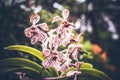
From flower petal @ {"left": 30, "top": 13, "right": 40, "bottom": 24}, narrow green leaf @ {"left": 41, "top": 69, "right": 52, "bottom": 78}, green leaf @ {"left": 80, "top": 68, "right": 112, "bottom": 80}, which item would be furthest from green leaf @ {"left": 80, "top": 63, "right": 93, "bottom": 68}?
flower petal @ {"left": 30, "top": 13, "right": 40, "bottom": 24}

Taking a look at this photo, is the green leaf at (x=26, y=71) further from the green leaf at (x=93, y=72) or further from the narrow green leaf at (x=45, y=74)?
the green leaf at (x=93, y=72)

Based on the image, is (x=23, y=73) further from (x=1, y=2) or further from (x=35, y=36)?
(x=1, y=2)

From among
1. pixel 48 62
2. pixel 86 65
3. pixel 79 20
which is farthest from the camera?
pixel 79 20

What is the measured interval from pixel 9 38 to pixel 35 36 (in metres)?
0.31

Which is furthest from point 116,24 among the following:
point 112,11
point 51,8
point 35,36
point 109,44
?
point 35,36

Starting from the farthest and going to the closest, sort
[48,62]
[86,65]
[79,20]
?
[79,20] < [86,65] < [48,62]

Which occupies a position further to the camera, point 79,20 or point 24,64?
point 79,20

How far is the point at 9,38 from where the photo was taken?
175 cm

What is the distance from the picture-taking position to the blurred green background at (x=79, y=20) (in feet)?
5.89

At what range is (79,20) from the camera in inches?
93.2

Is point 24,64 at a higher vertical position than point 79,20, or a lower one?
lower

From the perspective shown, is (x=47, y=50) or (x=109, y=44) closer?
(x=47, y=50)

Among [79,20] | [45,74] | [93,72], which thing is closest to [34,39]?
[45,74]

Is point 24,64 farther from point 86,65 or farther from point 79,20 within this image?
point 79,20
